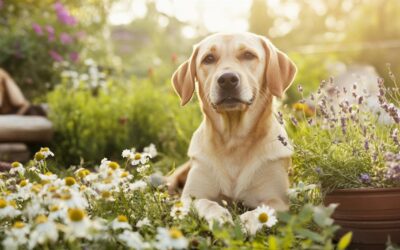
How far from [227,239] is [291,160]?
1.76 meters

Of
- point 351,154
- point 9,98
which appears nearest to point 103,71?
point 9,98

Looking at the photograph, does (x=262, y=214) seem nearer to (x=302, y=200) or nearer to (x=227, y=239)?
(x=227, y=239)

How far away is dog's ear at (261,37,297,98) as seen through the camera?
12.0 ft

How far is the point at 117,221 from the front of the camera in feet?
7.61

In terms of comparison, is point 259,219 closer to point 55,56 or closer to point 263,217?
point 263,217

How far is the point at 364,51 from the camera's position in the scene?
1275 cm

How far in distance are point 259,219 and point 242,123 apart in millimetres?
1264

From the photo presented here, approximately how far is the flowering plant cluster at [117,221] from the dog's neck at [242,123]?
20.0 inches

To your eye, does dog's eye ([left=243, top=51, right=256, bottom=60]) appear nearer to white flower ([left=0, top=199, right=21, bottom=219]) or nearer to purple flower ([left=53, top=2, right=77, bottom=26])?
white flower ([left=0, top=199, right=21, bottom=219])

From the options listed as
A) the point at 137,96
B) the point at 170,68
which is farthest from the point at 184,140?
the point at 170,68

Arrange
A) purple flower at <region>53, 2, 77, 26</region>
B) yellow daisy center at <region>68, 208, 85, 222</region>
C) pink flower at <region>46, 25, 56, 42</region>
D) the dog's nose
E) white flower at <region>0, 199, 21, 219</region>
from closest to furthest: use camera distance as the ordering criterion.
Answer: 1. yellow daisy center at <region>68, 208, 85, 222</region>
2. white flower at <region>0, 199, 21, 219</region>
3. the dog's nose
4. pink flower at <region>46, 25, 56, 42</region>
5. purple flower at <region>53, 2, 77, 26</region>

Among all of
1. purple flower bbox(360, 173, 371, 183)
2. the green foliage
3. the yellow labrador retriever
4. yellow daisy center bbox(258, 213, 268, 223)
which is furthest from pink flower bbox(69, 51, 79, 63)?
yellow daisy center bbox(258, 213, 268, 223)

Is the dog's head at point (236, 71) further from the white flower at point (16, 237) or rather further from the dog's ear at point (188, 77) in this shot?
the white flower at point (16, 237)

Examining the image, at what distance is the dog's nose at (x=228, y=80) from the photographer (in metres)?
3.41
